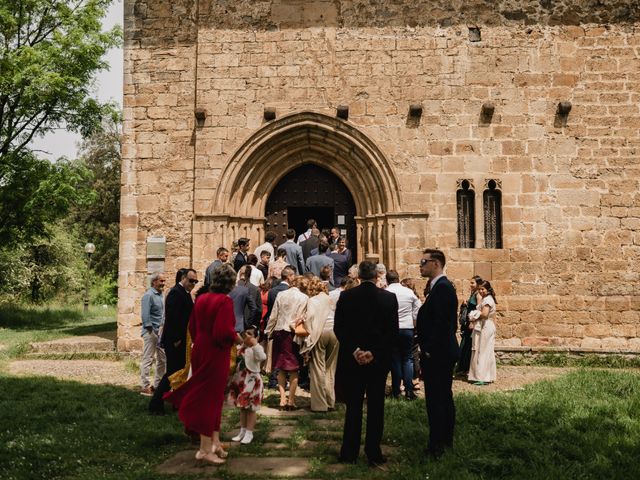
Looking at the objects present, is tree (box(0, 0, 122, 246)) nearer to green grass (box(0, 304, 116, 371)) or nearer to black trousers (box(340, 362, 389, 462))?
green grass (box(0, 304, 116, 371))

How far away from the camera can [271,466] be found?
482 cm

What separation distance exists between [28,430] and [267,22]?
786 centimetres

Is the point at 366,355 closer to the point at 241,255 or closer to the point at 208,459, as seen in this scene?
the point at 208,459

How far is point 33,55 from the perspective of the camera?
51.5ft

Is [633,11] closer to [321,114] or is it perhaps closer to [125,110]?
[321,114]

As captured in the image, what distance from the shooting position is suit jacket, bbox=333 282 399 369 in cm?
498

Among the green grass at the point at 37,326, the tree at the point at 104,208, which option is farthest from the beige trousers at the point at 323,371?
the tree at the point at 104,208

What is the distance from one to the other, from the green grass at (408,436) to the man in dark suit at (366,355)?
0.23 metres

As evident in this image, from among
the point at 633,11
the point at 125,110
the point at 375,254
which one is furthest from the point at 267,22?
the point at 633,11

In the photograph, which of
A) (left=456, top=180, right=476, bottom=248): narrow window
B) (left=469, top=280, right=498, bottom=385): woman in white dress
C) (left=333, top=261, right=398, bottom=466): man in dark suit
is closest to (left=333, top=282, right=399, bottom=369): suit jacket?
(left=333, top=261, right=398, bottom=466): man in dark suit

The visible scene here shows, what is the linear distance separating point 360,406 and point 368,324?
2.22 ft

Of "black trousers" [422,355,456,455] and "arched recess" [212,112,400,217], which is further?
"arched recess" [212,112,400,217]

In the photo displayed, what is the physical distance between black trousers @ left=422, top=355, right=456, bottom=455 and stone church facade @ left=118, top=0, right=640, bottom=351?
5310 millimetres

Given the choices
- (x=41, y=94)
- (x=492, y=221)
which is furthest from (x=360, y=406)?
(x=41, y=94)
